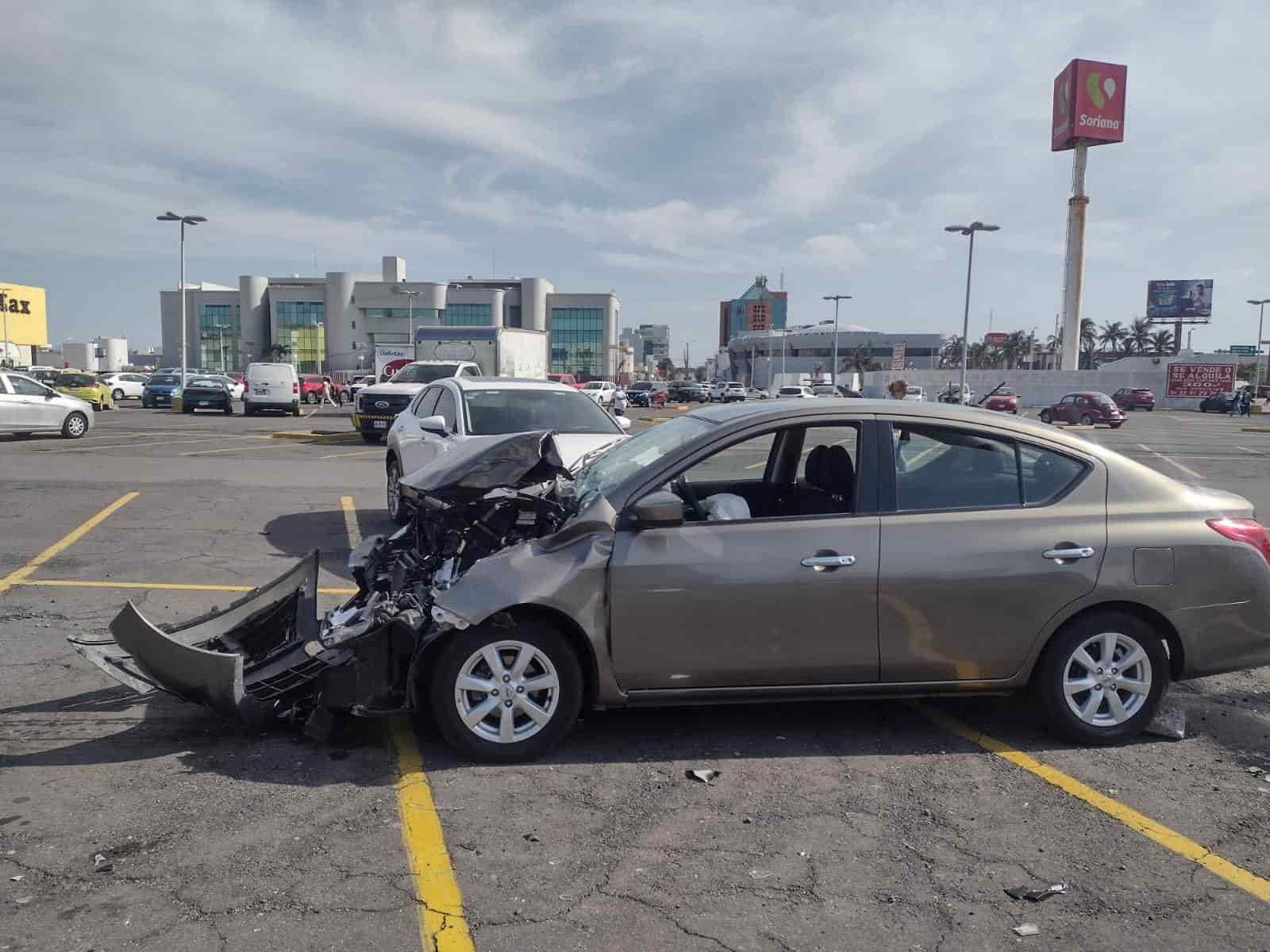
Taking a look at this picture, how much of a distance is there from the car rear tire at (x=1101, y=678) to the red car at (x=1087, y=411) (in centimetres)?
3535

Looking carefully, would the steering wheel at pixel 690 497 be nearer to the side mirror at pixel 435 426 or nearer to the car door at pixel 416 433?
the side mirror at pixel 435 426

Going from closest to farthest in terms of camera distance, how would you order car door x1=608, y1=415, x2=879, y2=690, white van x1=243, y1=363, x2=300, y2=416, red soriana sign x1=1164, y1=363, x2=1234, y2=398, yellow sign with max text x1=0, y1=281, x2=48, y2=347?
car door x1=608, y1=415, x2=879, y2=690 → white van x1=243, y1=363, x2=300, y2=416 → red soriana sign x1=1164, y1=363, x2=1234, y2=398 → yellow sign with max text x1=0, y1=281, x2=48, y2=347

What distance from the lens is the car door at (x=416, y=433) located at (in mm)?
9547

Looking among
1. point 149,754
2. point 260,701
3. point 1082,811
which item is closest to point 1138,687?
point 1082,811

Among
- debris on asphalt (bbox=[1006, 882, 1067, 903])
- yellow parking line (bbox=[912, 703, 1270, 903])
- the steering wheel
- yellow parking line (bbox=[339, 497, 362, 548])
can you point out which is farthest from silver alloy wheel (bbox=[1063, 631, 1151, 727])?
yellow parking line (bbox=[339, 497, 362, 548])

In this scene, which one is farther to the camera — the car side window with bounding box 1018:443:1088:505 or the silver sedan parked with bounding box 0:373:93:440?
the silver sedan parked with bounding box 0:373:93:440

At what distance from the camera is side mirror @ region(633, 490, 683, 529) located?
424 centimetres

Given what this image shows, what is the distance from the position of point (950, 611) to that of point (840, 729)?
879mm

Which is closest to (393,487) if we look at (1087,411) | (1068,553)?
(1068,553)

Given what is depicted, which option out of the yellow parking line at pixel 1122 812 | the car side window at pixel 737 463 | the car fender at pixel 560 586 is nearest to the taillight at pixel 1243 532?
the yellow parking line at pixel 1122 812

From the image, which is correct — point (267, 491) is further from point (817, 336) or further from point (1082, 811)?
point (817, 336)

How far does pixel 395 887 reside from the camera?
3.27 meters

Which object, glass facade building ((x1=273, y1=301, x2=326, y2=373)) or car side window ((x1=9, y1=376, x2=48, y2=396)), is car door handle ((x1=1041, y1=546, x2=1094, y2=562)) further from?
glass facade building ((x1=273, y1=301, x2=326, y2=373))

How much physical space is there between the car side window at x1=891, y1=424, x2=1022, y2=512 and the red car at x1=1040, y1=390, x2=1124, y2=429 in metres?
35.5
